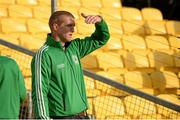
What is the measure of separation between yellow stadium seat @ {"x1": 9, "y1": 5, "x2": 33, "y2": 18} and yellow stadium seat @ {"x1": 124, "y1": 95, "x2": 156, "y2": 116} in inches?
117

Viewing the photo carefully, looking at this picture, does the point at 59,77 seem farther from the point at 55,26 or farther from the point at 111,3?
the point at 111,3

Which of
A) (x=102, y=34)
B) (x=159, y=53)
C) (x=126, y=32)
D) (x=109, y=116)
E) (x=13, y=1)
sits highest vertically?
(x=13, y=1)

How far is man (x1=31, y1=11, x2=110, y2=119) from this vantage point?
2.64m

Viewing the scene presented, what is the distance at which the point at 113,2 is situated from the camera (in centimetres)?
876

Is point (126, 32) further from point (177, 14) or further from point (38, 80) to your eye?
point (38, 80)

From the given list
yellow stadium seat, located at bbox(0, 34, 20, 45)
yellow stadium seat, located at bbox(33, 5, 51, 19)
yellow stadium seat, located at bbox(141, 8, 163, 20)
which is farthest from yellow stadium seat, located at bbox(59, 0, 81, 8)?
yellow stadium seat, located at bbox(0, 34, 20, 45)

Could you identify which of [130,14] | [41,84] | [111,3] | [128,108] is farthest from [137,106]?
[111,3]

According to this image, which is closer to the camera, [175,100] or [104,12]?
[175,100]

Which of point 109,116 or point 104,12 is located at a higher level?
point 104,12

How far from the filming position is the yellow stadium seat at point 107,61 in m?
6.64

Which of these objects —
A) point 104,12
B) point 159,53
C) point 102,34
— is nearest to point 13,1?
point 104,12

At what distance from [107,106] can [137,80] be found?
4.33 ft

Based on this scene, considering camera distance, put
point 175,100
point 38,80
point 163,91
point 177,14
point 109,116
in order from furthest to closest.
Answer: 1. point 177,14
2. point 163,91
3. point 175,100
4. point 109,116
5. point 38,80

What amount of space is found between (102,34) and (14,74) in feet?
2.23
